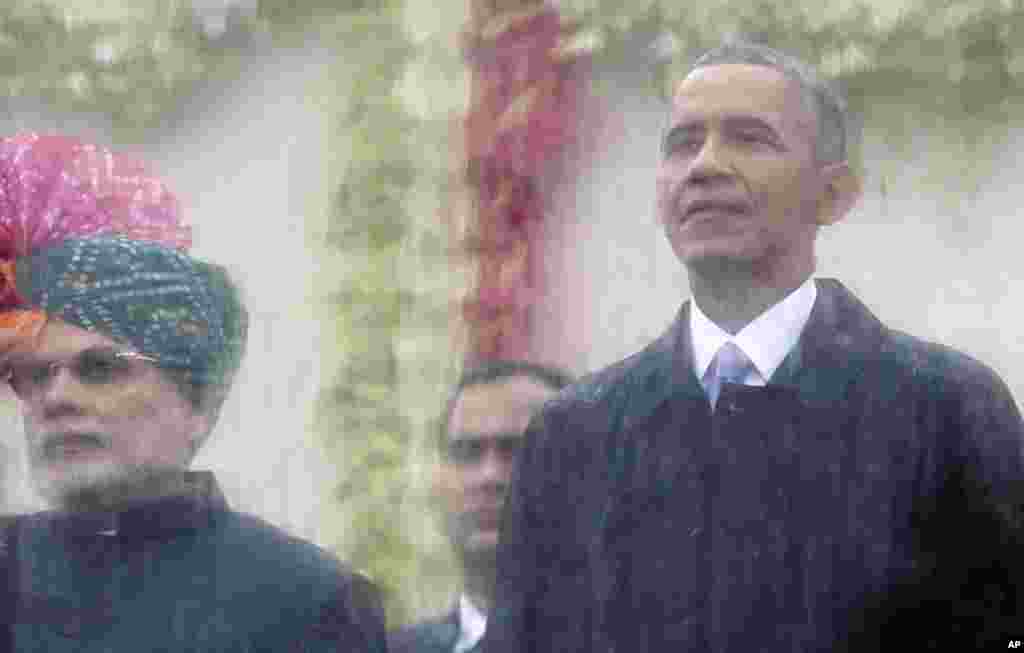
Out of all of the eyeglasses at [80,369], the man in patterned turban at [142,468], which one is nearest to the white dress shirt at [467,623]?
the man in patterned turban at [142,468]

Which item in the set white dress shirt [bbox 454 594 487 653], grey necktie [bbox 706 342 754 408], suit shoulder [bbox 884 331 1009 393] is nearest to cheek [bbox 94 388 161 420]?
white dress shirt [bbox 454 594 487 653]

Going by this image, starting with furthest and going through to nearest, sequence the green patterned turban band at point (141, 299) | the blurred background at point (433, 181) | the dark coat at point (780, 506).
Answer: the green patterned turban band at point (141, 299)
the blurred background at point (433, 181)
the dark coat at point (780, 506)

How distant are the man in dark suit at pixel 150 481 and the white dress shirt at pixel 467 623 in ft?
0.40

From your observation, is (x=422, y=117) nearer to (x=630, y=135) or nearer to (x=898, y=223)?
(x=630, y=135)

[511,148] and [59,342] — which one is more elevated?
[511,148]

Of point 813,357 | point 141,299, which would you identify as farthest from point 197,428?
point 813,357

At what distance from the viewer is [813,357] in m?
2.52

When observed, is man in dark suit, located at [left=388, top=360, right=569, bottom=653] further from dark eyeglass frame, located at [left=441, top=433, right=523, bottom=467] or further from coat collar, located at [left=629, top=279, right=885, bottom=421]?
coat collar, located at [left=629, top=279, right=885, bottom=421]

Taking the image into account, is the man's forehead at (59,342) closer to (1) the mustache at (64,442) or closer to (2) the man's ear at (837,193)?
(1) the mustache at (64,442)

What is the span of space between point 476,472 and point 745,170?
545mm

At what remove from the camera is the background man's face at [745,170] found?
2500 mm

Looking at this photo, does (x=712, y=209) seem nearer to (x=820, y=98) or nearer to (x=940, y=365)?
(x=820, y=98)

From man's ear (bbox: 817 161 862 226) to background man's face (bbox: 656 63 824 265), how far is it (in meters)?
0.01

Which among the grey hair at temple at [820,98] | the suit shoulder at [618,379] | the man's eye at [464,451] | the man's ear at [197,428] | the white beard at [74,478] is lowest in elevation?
the white beard at [74,478]
